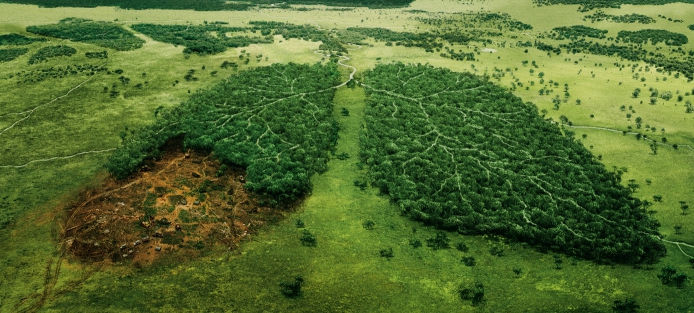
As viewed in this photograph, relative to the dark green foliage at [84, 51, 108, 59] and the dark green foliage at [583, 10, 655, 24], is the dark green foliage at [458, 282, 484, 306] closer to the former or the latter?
the dark green foliage at [84, 51, 108, 59]

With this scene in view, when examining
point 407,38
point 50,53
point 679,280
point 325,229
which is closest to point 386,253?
point 325,229

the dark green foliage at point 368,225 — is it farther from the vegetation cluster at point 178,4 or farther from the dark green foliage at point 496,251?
the vegetation cluster at point 178,4

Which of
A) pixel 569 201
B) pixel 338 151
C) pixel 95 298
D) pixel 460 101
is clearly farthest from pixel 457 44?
Answer: pixel 95 298

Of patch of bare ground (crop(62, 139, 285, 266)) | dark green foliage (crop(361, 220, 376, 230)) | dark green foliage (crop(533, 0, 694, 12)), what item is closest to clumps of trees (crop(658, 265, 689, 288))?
dark green foliage (crop(361, 220, 376, 230))

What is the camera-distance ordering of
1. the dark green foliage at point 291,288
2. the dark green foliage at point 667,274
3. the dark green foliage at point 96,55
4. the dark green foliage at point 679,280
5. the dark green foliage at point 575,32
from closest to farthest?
the dark green foliage at point 291,288, the dark green foliage at point 679,280, the dark green foliage at point 667,274, the dark green foliage at point 96,55, the dark green foliage at point 575,32

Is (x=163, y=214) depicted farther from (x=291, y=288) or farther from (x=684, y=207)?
(x=684, y=207)

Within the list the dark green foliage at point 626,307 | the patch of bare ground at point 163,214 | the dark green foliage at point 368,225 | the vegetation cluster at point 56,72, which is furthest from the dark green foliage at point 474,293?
the vegetation cluster at point 56,72
